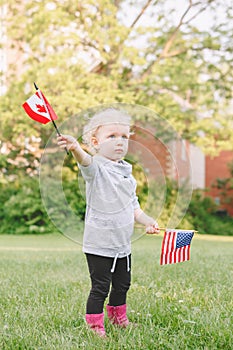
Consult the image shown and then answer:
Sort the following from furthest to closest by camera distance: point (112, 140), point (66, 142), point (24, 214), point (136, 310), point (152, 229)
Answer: point (24, 214), point (136, 310), point (152, 229), point (112, 140), point (66, 142)

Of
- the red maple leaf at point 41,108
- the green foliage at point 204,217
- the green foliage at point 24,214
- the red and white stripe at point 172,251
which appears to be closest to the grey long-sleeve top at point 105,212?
the red and white stripe at point 172,251

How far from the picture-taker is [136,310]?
12.0 ft

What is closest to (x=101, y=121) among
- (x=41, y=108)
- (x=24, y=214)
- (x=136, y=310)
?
(x=41, y=108)

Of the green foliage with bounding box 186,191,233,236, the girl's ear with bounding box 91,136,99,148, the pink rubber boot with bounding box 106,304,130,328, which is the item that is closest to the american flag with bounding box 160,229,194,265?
the pink rubber boot with bounding box 106,304,130,328

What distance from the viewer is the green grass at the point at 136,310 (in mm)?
2834

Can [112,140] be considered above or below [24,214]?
above

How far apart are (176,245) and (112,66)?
14746 mm

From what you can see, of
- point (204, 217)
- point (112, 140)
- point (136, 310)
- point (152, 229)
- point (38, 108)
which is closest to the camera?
point (38, 108)

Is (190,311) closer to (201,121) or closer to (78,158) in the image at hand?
(78,158)

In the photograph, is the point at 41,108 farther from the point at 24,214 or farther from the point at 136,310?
the point at 24,214

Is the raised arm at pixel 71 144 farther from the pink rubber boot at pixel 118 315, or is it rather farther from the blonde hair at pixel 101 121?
the pink rubber boot at pixel 118 315

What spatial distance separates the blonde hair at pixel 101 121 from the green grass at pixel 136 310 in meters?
1.03

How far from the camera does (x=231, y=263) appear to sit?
6574 mm

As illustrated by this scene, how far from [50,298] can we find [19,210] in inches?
480
